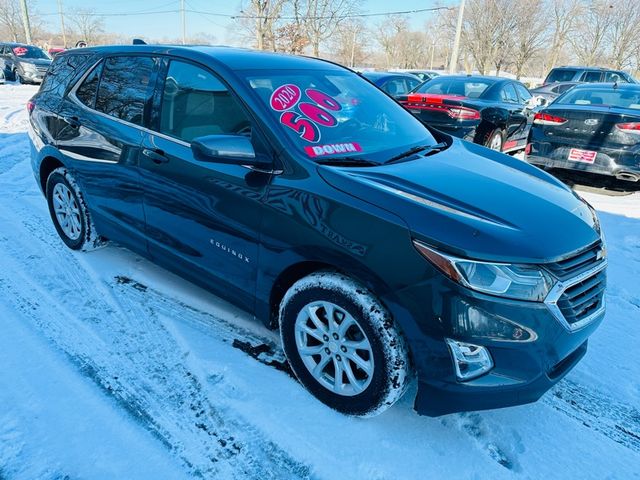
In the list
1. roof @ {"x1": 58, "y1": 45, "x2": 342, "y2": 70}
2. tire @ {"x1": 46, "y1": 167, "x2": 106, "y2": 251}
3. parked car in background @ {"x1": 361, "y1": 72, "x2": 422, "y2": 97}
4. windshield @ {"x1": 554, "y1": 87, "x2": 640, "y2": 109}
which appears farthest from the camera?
parked car in background @ {"x1": 361, "y1": 72, "x2": 422, "y2": 97}

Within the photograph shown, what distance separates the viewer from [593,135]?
6.10 metres

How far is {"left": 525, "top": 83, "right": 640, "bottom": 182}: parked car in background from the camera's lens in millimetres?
5930

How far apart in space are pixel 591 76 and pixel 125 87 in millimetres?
17459

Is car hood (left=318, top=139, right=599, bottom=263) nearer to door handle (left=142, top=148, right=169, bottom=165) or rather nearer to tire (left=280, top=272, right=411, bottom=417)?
tire (left=280, top=272, right=411, bottom=417)

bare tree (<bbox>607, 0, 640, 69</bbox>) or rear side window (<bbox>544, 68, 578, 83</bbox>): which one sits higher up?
bare tree (<bbox>607, 0, 640, 69</bbox>)

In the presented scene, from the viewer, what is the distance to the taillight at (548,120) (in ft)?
20.8

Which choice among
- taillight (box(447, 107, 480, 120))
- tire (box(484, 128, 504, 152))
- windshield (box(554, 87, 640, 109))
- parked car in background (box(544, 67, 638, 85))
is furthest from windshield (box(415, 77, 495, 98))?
parked car in background (box(544, 67, 638, 85))

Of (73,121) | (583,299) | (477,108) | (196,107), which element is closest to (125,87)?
(73,121)

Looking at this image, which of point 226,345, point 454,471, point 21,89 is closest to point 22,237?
point 226,345

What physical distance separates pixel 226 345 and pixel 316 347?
0.71 meters

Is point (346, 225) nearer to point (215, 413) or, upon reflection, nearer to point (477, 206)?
point (477, 206)

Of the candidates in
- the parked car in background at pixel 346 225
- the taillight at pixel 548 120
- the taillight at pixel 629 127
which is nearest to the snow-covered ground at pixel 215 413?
the parked car in background at pixel 346 225

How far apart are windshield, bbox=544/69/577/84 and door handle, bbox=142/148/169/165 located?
17.4 meters

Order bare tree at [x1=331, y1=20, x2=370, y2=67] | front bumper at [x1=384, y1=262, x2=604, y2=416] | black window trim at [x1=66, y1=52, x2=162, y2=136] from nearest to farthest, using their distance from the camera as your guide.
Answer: front bumper at [x1=384, y1=262, x2=604, y2=416] < black window trim at [x1=66, y1=52, x2=162, y2=136] < bare tree at [x1=331, y1=20, x2=370, y2=67]
